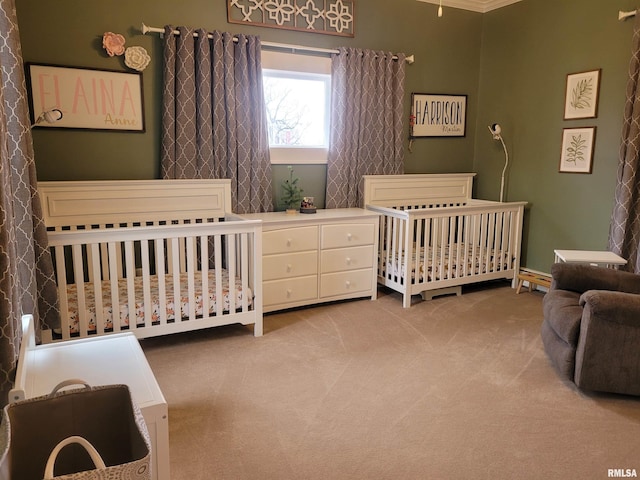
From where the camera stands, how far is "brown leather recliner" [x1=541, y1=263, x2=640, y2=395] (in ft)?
7.57

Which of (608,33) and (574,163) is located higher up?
(608,33)

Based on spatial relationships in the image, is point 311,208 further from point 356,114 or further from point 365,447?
point 365,447

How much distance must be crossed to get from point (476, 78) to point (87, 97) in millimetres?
3526

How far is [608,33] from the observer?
365cm

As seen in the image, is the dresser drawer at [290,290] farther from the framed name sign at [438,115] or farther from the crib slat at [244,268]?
the framed name sign at [438,115]

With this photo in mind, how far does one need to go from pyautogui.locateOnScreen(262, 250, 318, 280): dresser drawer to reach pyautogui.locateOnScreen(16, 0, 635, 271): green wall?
66cm

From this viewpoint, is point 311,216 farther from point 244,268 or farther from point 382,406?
point 382,406

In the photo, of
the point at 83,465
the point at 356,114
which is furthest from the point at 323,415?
the point at 356,114

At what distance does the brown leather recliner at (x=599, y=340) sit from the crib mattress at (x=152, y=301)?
6.12 feet

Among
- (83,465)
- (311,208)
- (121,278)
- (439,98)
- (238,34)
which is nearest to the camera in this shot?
(83,465)

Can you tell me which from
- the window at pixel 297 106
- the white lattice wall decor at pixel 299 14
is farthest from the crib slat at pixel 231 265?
the white lattice wall decor at pixel 299 14

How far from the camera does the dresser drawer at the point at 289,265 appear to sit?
3498mm

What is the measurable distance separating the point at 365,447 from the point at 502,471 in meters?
0.53

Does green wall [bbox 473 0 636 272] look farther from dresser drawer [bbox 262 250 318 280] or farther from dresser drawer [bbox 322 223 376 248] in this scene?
dresser drawer [bbox 262 250 318 280]
